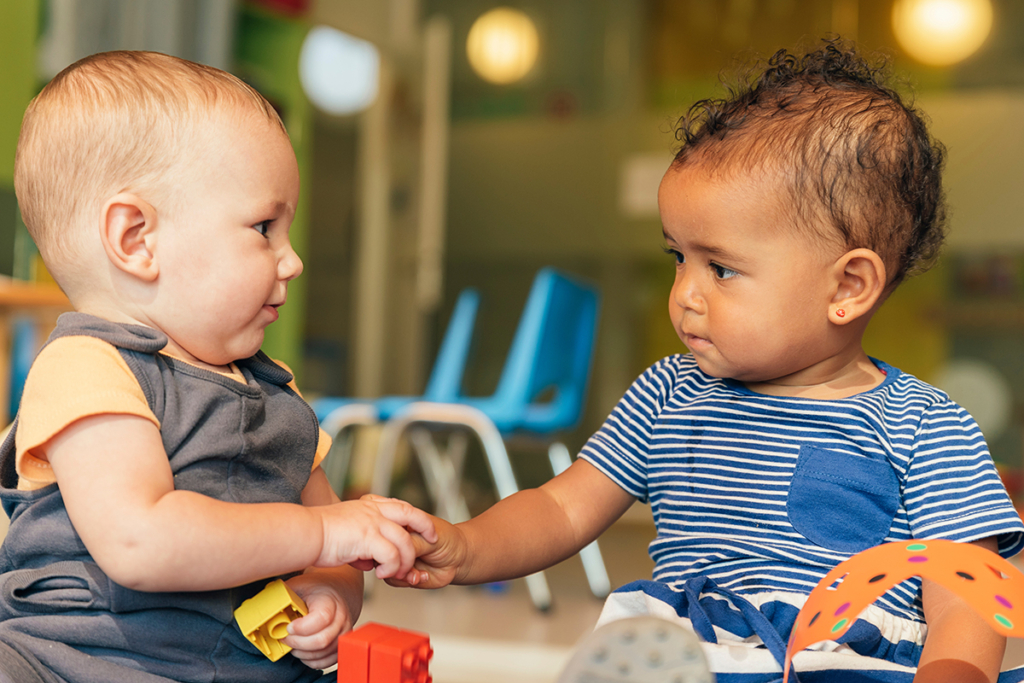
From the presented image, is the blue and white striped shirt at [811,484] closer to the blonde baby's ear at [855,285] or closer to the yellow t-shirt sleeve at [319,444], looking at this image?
the blonde baby's ear at [855,285]

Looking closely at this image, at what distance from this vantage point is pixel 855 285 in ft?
2.39

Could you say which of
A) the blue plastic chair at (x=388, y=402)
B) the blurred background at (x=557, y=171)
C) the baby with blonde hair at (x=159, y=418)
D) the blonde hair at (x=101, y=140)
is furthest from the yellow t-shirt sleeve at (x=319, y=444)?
the blurred background at (x=557, y=171)

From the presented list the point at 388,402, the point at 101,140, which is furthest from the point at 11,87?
the point at 101,140

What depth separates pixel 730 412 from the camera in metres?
0.76

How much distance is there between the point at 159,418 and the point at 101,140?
0.18 m

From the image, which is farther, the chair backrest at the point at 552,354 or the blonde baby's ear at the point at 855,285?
the chair backrest at the point at 552,354

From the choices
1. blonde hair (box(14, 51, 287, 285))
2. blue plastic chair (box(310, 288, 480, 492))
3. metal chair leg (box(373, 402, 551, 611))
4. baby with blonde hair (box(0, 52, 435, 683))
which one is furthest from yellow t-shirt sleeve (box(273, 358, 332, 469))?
blue plastic chair (box(310, 288, 480, 492))

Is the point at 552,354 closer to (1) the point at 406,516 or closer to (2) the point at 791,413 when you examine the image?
(2) the point at 791,413

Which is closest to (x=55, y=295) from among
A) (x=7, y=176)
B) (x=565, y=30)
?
(x=7, y=176)

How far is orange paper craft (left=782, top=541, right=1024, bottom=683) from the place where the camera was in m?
0.49

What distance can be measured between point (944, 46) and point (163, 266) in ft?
14.6

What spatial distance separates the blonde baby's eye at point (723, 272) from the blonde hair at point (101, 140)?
1.23 feet

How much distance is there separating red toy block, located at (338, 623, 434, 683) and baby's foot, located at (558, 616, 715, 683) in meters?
0.09

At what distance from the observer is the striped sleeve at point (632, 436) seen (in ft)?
2.63
